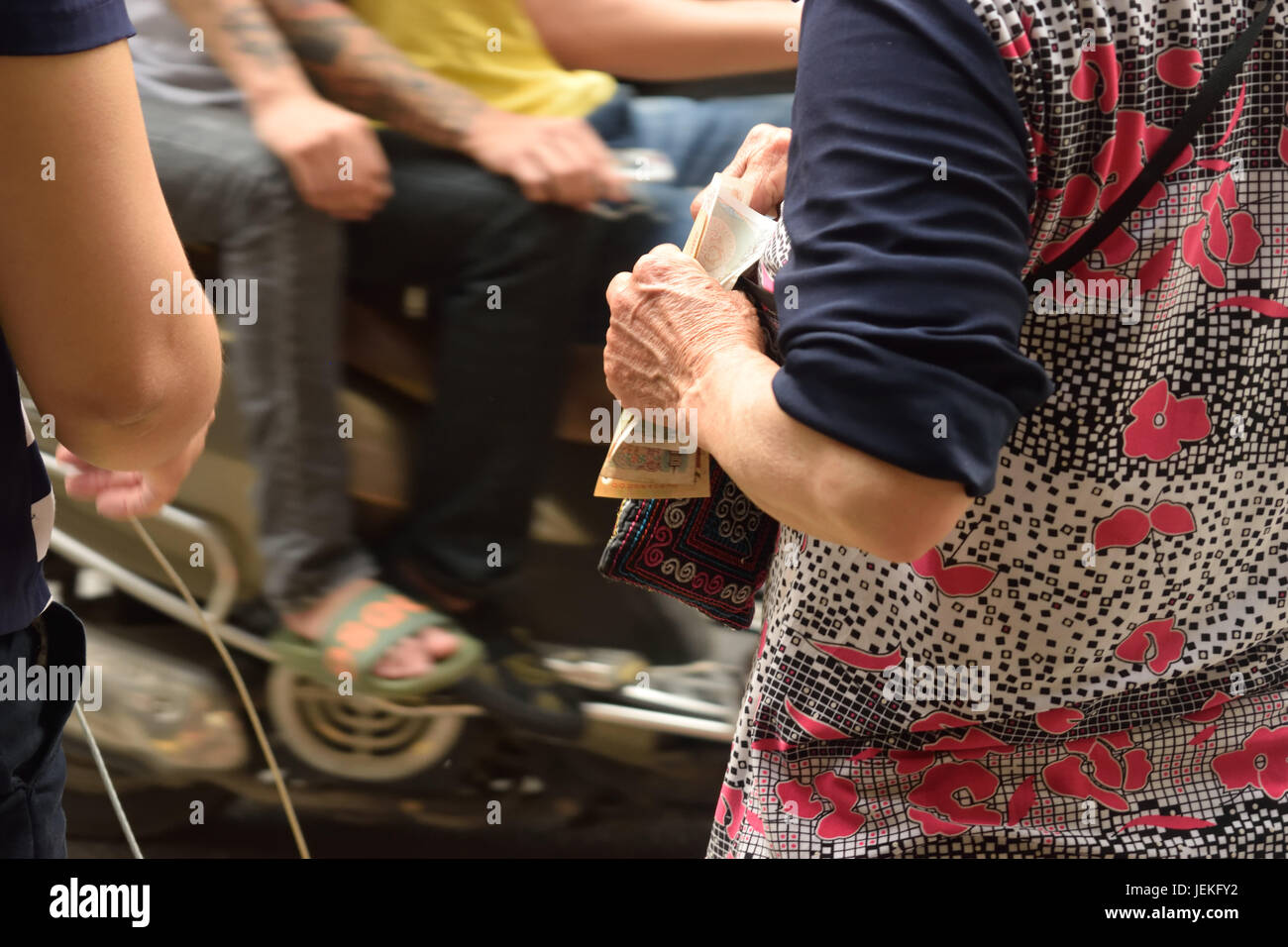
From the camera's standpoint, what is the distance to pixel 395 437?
1661mm

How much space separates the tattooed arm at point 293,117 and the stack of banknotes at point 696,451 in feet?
2.34

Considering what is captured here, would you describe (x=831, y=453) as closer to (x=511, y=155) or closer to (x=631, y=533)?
(x=631, y=533)

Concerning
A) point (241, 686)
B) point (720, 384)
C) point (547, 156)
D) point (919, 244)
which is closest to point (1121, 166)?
point (919, 244)

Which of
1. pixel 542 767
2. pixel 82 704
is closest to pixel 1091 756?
pixel 542 767

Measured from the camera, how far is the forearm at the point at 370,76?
59.0 inches

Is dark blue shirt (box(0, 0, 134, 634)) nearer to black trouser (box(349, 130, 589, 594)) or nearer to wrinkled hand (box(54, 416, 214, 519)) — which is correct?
wrinkled hand (box(54, 416, 214, 519))

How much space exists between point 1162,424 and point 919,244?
243mm

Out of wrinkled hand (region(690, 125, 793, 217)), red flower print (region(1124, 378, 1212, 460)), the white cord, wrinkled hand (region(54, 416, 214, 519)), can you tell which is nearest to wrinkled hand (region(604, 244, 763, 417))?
wrinkled hand (region(690, 125, 793, 217))

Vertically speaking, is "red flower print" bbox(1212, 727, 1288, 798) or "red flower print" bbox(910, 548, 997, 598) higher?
"red flower print" bbox(910, 548, 997, 598)

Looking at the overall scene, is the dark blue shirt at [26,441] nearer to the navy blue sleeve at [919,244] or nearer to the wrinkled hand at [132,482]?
the wrinkled hand at [132,482]

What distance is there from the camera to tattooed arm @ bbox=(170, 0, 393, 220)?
1499 millimetres

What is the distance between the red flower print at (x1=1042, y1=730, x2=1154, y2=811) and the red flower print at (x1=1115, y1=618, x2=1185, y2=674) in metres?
0.07

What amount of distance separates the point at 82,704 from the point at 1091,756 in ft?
4.82

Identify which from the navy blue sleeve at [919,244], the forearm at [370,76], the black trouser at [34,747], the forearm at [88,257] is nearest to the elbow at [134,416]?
the forearm at [88,257]
